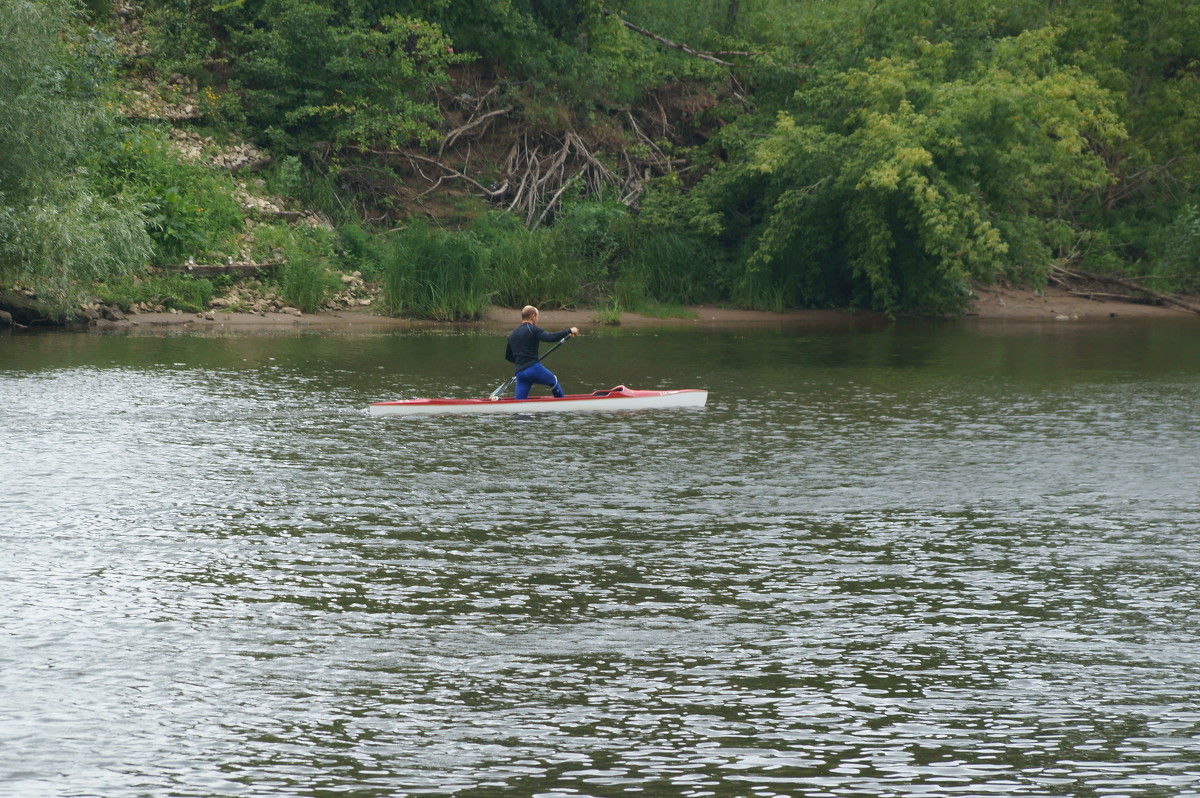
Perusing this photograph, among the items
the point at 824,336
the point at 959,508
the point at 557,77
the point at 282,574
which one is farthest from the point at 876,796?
the point at 557,77

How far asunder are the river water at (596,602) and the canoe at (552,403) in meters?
0.29

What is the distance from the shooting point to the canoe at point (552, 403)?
20391 millimetres

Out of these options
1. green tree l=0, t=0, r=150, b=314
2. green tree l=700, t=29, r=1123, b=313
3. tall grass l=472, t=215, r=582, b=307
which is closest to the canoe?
green tree l=0, t=0, r=150, b=314

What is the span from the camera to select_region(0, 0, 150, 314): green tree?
99.2 ft

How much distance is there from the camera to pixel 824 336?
35.5m

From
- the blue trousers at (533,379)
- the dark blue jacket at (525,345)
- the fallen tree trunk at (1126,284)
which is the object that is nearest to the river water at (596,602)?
the blue trousers at (533,379)

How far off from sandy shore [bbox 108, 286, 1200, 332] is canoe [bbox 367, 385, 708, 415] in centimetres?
1491

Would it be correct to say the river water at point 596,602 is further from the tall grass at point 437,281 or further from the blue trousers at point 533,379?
the tall grass at point 437,281

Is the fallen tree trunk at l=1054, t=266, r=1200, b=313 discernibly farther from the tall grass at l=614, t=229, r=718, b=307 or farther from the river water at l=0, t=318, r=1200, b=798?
the river water at l=0, t=318, r=1200, b=798

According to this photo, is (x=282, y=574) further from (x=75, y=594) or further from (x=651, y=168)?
(x=651, y=168)

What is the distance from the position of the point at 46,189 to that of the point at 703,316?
18.2 meters

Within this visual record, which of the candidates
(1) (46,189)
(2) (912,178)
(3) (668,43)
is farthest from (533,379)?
(3) (668,43)

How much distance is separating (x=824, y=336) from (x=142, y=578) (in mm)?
26508

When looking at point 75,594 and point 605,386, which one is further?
point 605,386
